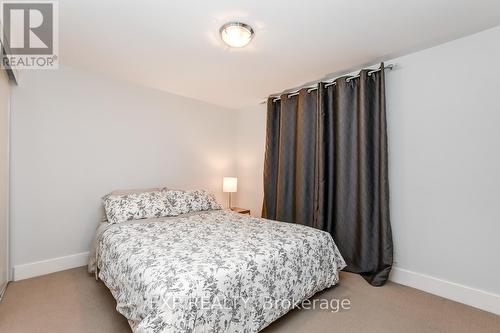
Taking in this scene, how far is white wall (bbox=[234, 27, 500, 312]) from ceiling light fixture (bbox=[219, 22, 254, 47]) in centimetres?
159

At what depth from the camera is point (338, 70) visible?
2752mm

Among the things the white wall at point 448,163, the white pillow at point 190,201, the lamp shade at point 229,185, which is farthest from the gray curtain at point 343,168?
the white pillow at point 190,201

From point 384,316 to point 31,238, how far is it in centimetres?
334

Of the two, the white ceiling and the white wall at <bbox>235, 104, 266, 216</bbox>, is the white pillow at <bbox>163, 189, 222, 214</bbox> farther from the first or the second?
the white ceiling

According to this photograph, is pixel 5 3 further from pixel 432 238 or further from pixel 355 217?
pixel 432 238

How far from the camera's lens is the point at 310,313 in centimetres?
→ 194

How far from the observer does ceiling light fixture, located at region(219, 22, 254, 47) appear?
1.87m

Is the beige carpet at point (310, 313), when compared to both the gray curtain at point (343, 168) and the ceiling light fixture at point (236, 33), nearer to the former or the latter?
the gray curtain at point (343, 168)

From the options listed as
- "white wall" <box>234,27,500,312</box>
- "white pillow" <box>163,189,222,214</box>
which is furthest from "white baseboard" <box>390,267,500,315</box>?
"white pillow" <box>163,189,222,214</box>

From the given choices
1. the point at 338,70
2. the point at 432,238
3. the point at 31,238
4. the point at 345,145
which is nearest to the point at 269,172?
the point at 345,145

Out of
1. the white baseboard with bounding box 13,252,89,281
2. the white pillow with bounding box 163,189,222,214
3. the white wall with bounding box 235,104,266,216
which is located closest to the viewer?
the white baseboard with bounding box 13,252,89,281
